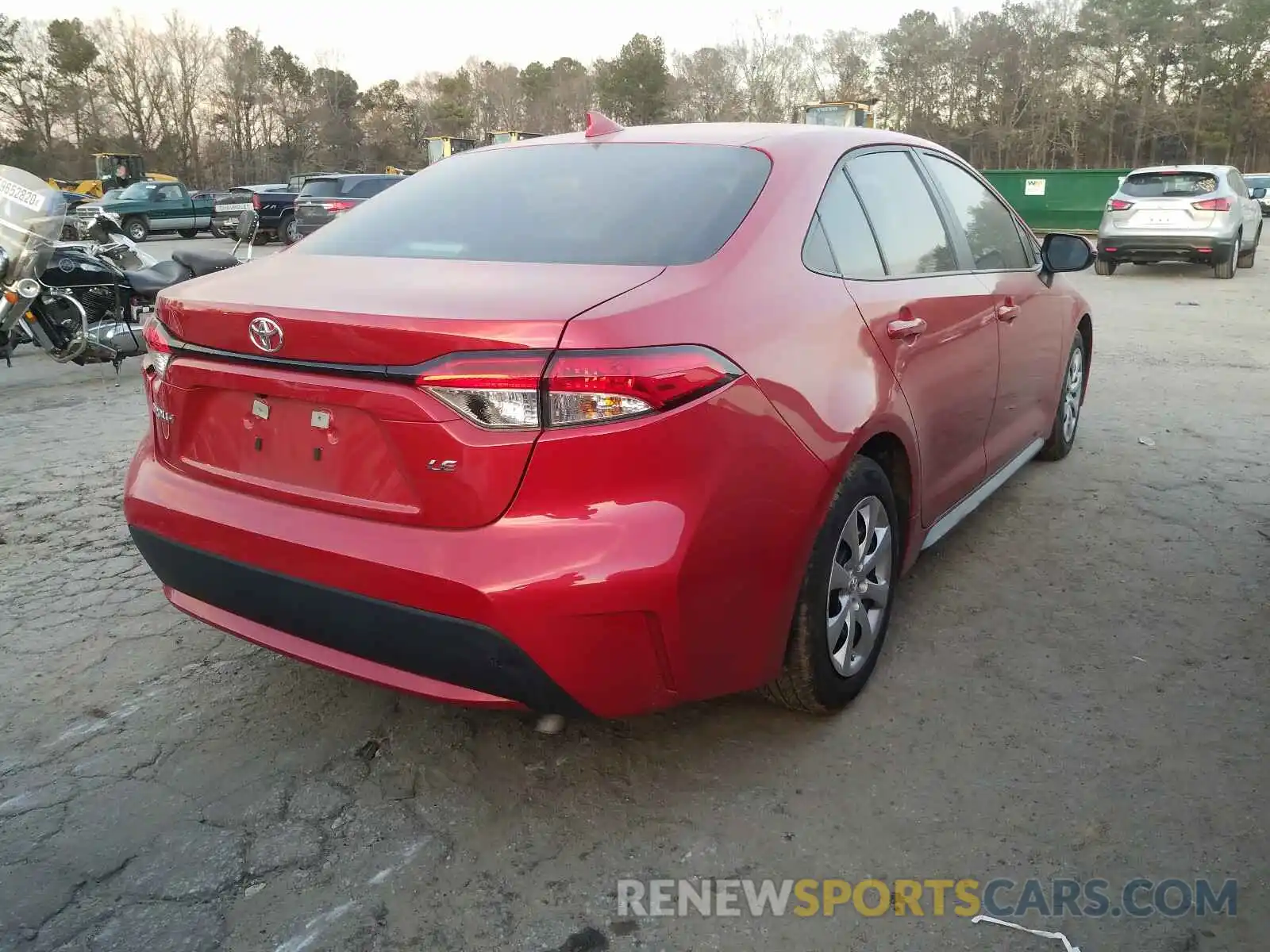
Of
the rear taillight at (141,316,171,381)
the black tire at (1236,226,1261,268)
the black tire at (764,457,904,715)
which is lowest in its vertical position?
the black tire at (764,457,904,715)

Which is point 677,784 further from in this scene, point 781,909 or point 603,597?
point 603,597

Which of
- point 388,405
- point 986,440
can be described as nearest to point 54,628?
point 388,405

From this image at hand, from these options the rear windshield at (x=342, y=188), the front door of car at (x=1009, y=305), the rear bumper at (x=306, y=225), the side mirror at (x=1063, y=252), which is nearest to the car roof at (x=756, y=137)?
the front door of car at (x=1009, y=305)

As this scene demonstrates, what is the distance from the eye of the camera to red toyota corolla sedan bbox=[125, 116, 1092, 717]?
82.0 inches

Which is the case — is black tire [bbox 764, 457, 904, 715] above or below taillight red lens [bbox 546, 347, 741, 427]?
below

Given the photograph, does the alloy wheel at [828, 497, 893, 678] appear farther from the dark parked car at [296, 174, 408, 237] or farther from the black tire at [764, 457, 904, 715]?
the dark parked car at [296, 174, 408, 237]

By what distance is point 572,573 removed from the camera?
2.08 meters

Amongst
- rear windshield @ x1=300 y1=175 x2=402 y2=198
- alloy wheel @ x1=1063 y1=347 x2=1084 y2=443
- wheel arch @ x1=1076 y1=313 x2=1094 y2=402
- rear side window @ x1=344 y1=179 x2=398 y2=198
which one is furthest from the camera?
rear side window @ x1=344 y1=179 x2=398 y2=198

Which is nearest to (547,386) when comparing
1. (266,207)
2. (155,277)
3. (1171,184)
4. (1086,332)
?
(1086,332)

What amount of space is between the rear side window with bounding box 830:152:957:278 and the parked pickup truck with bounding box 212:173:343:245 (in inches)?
866

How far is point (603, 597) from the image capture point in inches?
82.5

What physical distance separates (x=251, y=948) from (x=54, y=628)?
198 cm

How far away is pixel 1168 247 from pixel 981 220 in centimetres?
1276

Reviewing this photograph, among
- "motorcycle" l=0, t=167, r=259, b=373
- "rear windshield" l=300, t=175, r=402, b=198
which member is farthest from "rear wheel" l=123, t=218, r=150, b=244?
"motorcycle" l=0, t=167, r=259, b=373
